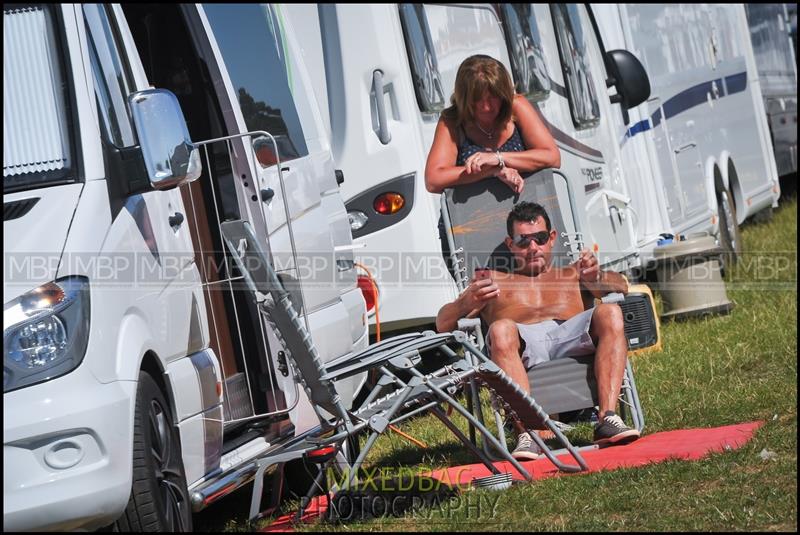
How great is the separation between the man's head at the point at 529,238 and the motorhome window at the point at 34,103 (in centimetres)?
259

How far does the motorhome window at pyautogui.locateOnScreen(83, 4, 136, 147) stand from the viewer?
4.37 m

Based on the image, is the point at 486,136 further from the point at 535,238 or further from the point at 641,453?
the point at 641,453

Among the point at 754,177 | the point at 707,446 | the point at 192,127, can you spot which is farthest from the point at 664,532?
the point at 754,177

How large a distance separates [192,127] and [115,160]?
59.3 inches

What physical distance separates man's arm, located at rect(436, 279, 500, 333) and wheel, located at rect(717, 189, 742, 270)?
577 cm

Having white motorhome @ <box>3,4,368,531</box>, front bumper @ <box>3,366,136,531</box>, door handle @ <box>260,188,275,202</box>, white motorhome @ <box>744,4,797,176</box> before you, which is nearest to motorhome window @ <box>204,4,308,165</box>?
white motorhome @ <box>3,4,368,531</box>

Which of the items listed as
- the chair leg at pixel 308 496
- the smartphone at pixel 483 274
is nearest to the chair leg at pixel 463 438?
the chair leg at pixel 308 496

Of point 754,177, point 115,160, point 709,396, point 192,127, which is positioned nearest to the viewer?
point 115,160

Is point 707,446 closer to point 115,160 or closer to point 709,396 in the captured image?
point 709,396

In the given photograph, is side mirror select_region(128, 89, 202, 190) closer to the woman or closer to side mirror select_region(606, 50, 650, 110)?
the woman

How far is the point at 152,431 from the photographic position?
405cm

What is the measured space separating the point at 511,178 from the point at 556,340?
0.97 meters

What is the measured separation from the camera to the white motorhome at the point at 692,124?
32.2 ft

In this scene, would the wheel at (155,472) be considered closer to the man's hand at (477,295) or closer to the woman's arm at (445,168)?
the man's hand at (477,295)
